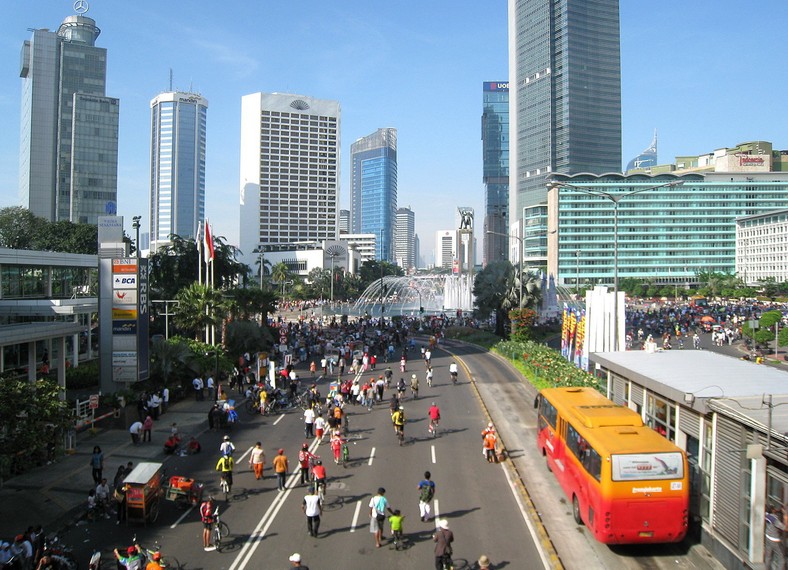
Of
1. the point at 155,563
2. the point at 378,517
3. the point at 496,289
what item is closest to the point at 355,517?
the point at 378,517

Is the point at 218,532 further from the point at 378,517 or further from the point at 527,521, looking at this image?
the point at 527,521

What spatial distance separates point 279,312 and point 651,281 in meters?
104

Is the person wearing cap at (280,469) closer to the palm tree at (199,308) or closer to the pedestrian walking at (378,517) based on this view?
the pedestrian walking at (378,517)

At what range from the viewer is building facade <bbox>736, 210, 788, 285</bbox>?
13412 cm

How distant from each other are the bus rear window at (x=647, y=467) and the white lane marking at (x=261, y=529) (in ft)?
25.3

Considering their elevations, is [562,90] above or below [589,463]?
above

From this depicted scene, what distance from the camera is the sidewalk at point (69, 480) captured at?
583 inches

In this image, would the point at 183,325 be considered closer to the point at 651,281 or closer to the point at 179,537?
the point at 179,537

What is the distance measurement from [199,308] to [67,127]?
392ft

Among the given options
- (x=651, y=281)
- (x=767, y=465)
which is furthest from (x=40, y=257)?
(x=651, y=281)

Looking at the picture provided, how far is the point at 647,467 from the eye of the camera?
11586mm

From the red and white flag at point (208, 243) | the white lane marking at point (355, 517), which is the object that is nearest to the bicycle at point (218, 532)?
the white lane marking at point (355, 517)

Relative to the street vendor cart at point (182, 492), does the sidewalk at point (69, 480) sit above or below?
below

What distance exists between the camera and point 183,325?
3569 centimetres
